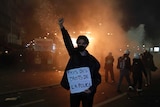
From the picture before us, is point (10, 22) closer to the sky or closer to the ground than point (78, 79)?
closer to the sky

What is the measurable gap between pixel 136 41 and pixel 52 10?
3503 cm

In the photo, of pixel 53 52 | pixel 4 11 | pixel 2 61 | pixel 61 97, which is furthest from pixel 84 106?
pixel 4 11

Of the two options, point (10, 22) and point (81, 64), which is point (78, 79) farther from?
point (10, 22)

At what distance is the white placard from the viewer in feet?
16.8

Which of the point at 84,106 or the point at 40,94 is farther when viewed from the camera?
the point at 40,94

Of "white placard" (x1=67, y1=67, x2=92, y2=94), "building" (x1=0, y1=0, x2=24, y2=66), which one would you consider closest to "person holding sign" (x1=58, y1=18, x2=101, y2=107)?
"white placard" (x1=67, y1=67, x2=92, y2=94)

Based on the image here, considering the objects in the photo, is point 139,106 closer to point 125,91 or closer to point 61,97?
point 61,97

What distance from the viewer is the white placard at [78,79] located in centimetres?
511

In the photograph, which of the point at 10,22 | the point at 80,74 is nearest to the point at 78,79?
the point at 80,74

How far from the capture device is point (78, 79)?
511 cm

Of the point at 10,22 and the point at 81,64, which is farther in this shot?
the point at 10,22

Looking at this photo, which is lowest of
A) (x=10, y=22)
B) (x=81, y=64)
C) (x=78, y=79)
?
(x=78, y=79)

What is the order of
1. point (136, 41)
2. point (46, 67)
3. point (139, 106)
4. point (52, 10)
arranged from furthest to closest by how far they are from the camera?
point (136, 41)
point (52, 10)
point (46, 67)
point (139, 106)

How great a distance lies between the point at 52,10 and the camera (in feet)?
125
